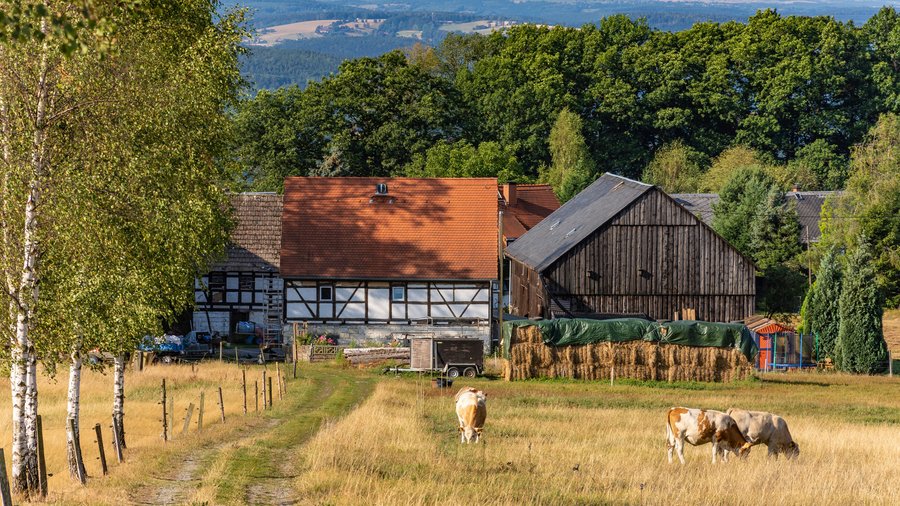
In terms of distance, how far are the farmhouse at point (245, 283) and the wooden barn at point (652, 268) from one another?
39.5 ft

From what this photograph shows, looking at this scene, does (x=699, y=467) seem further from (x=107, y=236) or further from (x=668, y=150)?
(x=668, y=150)

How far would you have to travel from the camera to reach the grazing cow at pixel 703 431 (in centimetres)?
2312

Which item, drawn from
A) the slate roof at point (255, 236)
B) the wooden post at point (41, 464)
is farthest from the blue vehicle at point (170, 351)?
the wooden post at point (41, 464)

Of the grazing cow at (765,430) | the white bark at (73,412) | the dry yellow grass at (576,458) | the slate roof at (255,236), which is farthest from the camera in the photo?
the slate roof at (255,236)

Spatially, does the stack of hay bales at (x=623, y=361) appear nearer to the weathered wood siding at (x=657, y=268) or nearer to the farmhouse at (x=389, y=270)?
the farmhouse at (x=389, y=270)

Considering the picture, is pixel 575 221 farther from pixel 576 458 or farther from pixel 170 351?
pixel 576 458

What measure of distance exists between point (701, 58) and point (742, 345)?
249 ft

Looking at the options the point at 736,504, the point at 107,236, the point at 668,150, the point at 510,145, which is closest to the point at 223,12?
the point at 107,236

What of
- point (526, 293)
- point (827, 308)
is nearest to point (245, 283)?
point (526, 293)

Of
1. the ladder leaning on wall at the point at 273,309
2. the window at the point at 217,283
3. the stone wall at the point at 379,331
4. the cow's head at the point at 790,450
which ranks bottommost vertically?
the cow's head at the point at 790,450

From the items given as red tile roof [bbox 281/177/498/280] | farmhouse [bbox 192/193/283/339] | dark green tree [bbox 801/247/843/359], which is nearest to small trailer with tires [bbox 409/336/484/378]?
red tile roof [bbox 281/177/498/280]

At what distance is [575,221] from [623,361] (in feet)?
51.0

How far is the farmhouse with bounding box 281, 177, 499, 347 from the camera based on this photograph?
5103 cm

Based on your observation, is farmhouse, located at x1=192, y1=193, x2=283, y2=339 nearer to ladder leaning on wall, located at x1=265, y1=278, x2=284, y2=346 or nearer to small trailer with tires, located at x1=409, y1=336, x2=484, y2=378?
ladder leaning on wall, located at x1=265, y1=278, x2=284, y2=346
